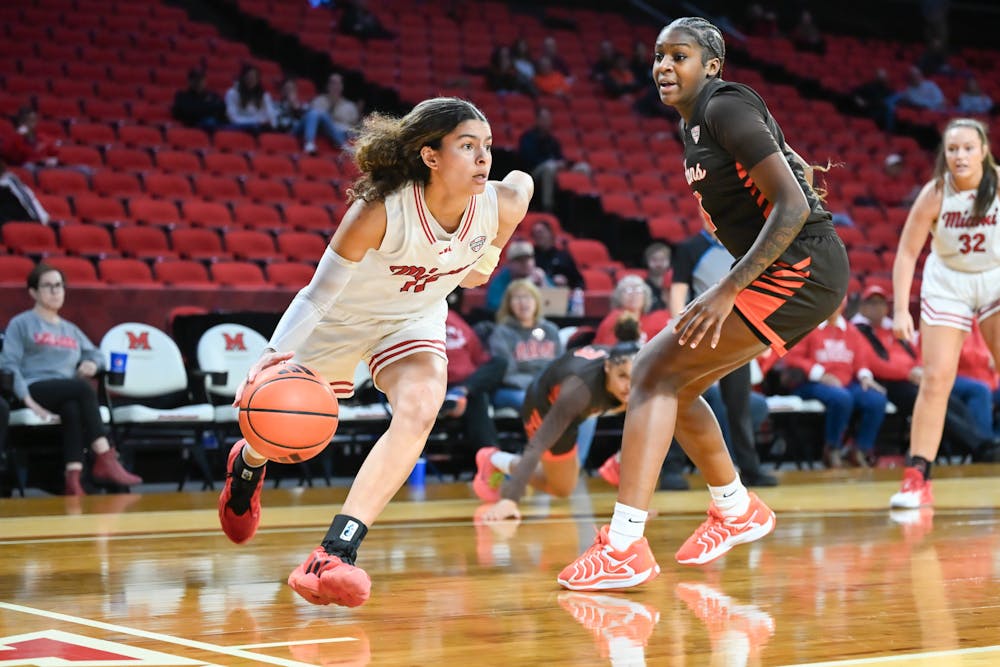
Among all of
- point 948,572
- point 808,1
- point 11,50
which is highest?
point 808,1

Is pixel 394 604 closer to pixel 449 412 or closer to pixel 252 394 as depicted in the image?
pixel 252 394

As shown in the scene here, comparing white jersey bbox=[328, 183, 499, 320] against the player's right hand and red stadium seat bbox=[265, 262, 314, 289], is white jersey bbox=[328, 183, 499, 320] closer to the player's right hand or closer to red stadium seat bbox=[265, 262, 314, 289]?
the player's right hand

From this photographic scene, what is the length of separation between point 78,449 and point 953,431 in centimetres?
663

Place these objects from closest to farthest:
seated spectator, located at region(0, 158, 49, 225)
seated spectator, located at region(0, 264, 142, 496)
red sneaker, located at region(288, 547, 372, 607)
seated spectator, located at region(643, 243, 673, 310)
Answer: red sneaker, located at region(288, 547, 372, 607), seated spectator, located at region(0, 264, 142, 496), seated spectator, located at region(0, 158, 49, 225), seated spectator, located at region(643, 243, 673, 310)

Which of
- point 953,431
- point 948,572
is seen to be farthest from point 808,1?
point 948,572

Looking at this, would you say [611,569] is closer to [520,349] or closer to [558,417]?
[558,417]

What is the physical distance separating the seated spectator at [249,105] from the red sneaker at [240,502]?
9042 mm

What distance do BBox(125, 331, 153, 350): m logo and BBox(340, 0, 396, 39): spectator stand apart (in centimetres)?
855

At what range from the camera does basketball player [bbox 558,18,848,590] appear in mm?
3510

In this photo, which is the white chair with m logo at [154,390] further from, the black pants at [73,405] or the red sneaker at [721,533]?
the red sneaker at [721,533]

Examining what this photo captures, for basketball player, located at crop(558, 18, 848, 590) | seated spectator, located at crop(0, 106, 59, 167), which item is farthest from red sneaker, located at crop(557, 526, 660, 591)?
seated spectator, located at crop(0, 106, 59, 167)

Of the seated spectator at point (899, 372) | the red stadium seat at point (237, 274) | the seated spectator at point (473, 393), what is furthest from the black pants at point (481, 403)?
the seated spectator at point (899, 372)

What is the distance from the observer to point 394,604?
3395mm

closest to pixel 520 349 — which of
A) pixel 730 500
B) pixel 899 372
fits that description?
pixel 899 372
